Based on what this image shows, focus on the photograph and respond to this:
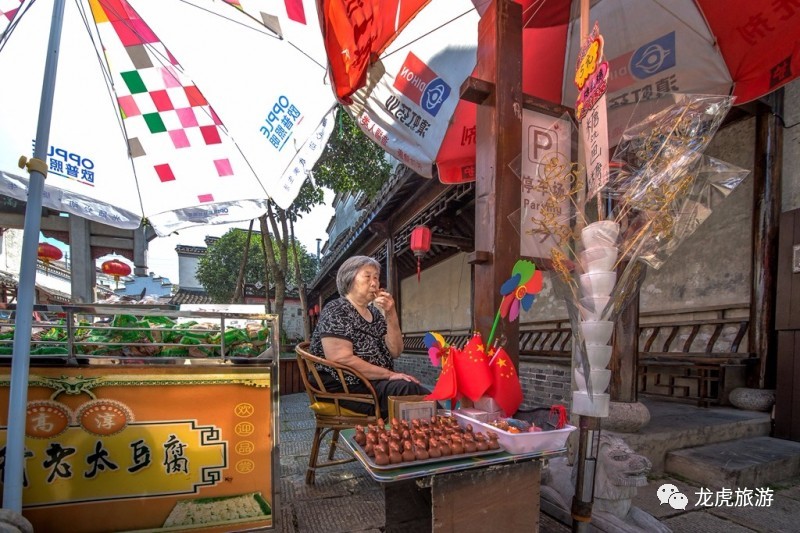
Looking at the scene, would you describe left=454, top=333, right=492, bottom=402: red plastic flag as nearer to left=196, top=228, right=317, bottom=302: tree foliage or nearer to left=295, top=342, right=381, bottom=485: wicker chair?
left=295, top=342, right=381, bottom=485: wicker chair

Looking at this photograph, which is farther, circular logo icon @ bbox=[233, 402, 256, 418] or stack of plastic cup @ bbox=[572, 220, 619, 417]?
circular logo icon @ bbox=[233, 402, 256, 418]

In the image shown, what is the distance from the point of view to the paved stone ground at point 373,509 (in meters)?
2.03

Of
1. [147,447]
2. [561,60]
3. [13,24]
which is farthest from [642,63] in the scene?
[147,447]

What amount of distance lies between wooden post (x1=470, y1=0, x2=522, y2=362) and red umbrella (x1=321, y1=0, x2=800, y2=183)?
0.62m

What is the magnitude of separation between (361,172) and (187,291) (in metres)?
28.0

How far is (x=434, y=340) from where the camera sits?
1.98 meters

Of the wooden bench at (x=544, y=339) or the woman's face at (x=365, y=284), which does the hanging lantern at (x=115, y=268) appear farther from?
the woman's face at (x=365, y=284)

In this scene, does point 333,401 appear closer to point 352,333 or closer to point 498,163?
point 352,333

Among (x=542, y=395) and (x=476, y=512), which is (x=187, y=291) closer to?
(x=542, y=395)

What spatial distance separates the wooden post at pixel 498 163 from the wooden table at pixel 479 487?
33.7 inches

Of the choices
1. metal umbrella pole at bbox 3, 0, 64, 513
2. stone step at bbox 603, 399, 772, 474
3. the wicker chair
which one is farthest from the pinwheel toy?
metal umbrella pole at bbox 3, 0, 64, 513

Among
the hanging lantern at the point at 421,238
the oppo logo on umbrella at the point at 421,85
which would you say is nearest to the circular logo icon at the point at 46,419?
the oppo logo on umbrella at the point at 421,85

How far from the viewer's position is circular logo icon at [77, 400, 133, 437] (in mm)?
1732

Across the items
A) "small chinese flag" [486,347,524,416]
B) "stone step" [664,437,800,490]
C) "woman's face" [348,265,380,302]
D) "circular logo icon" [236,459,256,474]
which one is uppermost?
"woman's face" [348,265,380,302]
